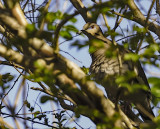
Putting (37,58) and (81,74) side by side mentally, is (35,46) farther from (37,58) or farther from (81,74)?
(81,74)

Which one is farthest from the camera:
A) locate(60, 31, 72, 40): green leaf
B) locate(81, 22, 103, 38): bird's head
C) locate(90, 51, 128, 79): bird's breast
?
locate(81, 22, 103, 38): bird's head

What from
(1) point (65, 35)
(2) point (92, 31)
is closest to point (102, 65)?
(2) point (92, 31)

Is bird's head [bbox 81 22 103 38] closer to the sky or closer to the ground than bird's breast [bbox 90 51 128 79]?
closer to the sky

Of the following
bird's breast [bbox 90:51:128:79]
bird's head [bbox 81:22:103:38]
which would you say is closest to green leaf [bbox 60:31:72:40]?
bird's breast [bbox 90:51:128:79]

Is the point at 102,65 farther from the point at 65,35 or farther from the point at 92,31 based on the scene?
the point at 65,35

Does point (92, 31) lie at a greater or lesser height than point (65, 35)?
greater

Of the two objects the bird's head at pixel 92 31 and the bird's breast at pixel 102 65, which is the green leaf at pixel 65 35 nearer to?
the bird's breast at pixel 102 65

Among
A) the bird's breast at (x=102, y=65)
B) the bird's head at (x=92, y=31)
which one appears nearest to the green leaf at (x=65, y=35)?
the bird's breast at (x=102, y=65)

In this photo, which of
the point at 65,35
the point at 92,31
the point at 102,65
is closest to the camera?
the point at 65,35

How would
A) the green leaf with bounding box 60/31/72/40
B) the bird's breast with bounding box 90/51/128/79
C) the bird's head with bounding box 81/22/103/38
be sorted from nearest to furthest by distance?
the green leaf with bounding box 60/31/72/40, the bird's breast with bounding box 90/51/128/79, the bird's head with bounding box 81/22/103/38

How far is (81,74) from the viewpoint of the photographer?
8.38ft

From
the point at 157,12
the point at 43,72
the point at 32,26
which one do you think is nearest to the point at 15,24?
the point at 32,26

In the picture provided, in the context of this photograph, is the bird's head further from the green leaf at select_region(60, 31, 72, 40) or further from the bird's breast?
the green leaf at select_region(60, 31, 72, 40)

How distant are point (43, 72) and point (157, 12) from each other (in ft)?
9.51
